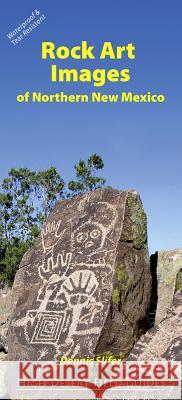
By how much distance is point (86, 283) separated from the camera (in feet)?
29.8

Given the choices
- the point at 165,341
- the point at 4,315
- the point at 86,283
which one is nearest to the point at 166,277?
the point at 86,283

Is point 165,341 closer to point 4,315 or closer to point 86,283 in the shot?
point 86,283

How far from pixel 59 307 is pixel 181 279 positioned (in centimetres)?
253

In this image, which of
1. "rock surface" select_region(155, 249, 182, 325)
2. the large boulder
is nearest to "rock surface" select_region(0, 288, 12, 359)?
the large boulder

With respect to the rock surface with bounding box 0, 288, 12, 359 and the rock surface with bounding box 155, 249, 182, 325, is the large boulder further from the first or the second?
→ the rock surface with bounding box 0, 288, 12, 359

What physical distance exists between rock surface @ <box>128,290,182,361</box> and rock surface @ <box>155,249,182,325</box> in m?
1.71

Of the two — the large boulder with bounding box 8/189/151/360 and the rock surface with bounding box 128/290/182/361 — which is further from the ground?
the large boulder with bounding box 8/189/151/360

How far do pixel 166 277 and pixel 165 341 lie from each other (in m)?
2.73

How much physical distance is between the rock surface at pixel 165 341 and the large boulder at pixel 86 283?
0.52 m

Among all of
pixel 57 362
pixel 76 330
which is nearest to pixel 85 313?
pixel 76 330

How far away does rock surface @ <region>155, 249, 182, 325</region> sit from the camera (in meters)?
10.3

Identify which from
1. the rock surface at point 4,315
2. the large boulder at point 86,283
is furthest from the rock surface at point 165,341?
the rock surface at point 4,315

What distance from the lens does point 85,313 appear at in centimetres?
874

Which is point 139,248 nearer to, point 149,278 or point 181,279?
point 149,278
